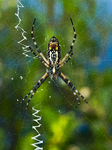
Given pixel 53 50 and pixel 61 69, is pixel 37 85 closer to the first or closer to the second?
pixel 61 69

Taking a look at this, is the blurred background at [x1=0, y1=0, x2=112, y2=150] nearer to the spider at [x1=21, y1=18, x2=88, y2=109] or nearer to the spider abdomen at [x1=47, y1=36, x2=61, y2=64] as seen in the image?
the spider at [x1=21, y1=18, x2=88, y2=109]

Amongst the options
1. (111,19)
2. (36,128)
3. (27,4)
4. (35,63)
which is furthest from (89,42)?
(36,128)

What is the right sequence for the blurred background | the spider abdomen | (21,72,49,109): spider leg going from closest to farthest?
the spider abdomen → (21,72,49,109): spider leg → the blurred background

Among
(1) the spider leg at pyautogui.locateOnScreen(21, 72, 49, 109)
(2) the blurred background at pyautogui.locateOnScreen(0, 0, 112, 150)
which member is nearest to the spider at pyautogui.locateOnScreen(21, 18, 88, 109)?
(1) the spider leg at pyautogui.locateOnScreen(21, 72, 49, 109)

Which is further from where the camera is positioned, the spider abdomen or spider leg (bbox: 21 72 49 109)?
spider leg (bbox: 21 72 49 109)

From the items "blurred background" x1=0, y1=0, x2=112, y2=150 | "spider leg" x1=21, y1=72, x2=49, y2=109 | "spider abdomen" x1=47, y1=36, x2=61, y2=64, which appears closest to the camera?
"spider abdomen" x1=47, y1=36, x2=61, y2=64

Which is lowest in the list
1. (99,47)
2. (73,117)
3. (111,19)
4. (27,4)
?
(73,117)

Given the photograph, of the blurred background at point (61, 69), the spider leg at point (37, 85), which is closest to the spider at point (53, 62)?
the spider leg at point (37, 85)

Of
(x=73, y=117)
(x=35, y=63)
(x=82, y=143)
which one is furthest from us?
(x=82, y=143)

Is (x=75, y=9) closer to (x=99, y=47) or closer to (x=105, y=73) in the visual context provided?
(x=99, y=47)
